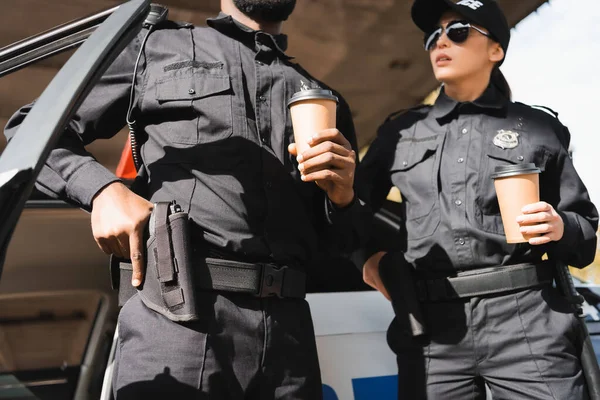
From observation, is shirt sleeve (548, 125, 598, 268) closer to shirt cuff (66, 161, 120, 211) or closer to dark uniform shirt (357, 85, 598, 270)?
dark uniform shirt (357, 85, 598, 270)

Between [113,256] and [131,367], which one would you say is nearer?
[131,367]

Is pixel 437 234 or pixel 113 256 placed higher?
pixel 113 256

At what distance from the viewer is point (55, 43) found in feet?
3.20

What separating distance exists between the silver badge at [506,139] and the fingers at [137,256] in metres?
1.08

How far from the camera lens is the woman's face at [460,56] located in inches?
73.4

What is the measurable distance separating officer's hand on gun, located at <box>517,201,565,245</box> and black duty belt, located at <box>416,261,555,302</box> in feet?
0.49

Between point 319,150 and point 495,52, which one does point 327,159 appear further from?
point 495,52

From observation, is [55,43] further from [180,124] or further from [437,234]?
[437,234]

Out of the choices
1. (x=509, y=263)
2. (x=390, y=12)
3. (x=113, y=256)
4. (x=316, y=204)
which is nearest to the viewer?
(x=113, y=256)

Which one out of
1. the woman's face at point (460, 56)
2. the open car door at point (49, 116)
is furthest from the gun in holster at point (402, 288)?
the open car door at point (49, 116)

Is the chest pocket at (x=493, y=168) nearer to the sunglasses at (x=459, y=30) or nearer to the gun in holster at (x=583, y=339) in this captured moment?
the gun in holster at (x=583, y=339)

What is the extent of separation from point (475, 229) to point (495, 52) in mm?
615

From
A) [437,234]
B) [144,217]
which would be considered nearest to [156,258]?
[144,217]

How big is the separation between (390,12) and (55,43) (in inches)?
140
